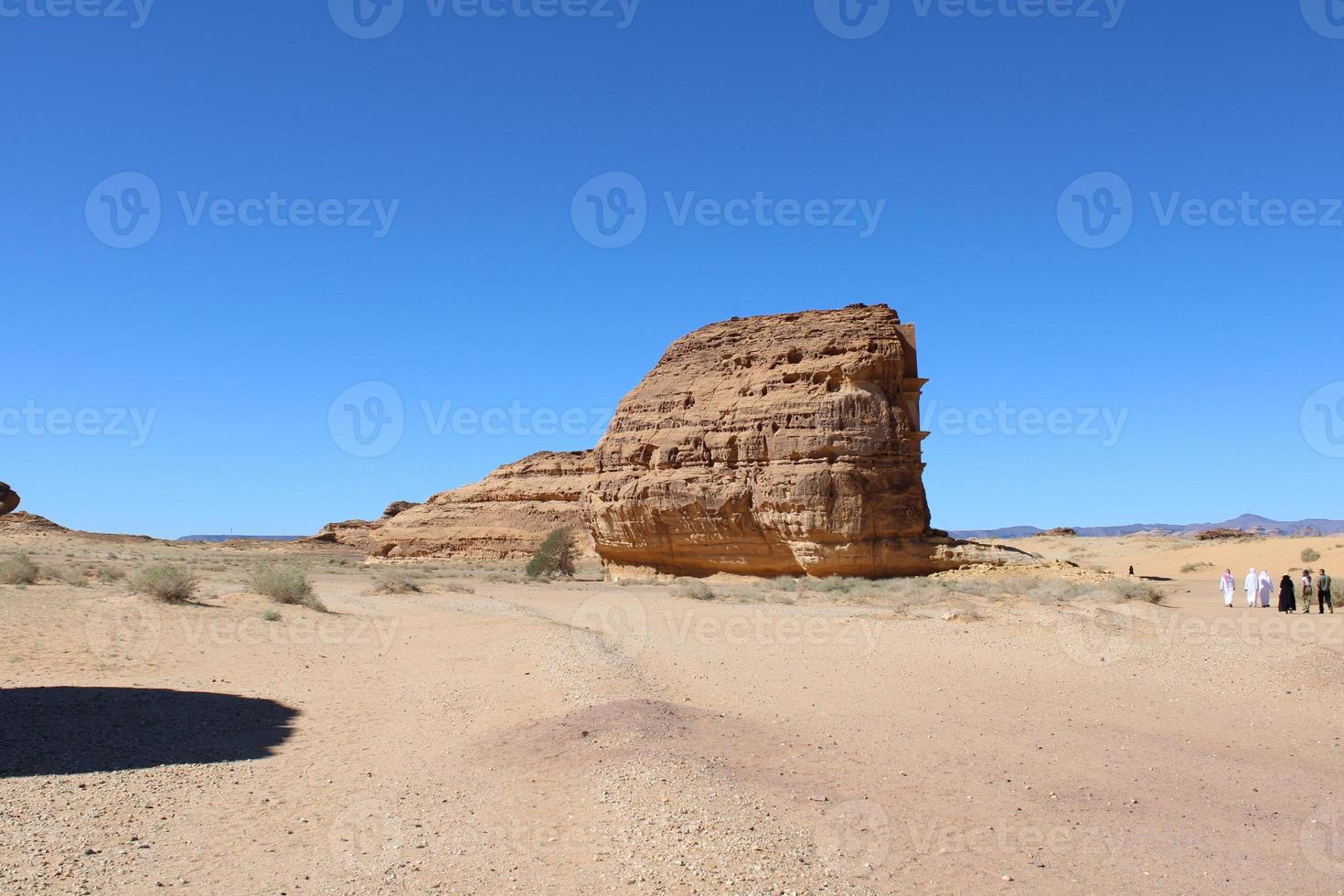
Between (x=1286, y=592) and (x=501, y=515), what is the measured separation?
44.1m

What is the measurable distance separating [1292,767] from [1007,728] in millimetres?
2421

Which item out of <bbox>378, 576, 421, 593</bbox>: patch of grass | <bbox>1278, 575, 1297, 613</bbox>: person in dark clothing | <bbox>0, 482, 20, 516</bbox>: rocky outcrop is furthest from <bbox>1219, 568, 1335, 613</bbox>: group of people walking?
<bbox>0, 482, 20, 516</bbox>: rocky outcrop

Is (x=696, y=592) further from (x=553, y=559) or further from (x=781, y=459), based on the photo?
(x=553, y=559)

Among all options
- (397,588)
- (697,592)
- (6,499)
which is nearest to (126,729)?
(697,592)

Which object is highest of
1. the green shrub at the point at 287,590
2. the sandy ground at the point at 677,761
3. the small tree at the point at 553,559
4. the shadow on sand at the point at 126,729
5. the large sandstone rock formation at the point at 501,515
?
the large sandstone rock formation at the point at 501,515

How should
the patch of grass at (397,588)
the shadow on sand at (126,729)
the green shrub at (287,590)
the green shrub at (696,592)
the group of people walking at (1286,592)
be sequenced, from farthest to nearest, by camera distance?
the patch of grass at (397,588)
the green shrub at (696,592)
the green shrub at (287,590)
the group of people walking at (1286,592)
the shadow on sand at (126,729)

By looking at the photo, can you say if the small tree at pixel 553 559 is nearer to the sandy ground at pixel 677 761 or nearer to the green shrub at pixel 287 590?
the green shrub at pixel 287 590

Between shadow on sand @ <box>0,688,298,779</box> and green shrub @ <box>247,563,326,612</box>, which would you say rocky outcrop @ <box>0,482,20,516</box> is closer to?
green shrub @ <box>247,563,326,612</box>

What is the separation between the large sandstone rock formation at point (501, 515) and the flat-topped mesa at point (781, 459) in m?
17.8

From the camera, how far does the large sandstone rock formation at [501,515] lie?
5431 cm

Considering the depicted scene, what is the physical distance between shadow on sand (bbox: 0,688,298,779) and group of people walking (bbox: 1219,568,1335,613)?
2142 cm

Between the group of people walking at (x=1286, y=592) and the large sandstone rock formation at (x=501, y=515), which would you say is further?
the large sandstone rock formation at (x=501, y=515)

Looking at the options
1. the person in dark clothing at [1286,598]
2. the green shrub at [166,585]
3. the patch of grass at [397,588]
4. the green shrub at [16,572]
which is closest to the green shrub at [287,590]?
the green shrub at [166,585]

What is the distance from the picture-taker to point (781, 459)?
102ft
